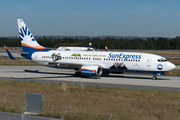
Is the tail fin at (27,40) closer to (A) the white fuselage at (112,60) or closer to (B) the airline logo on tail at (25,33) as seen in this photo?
(B) the airline logo on tail at (25,33)

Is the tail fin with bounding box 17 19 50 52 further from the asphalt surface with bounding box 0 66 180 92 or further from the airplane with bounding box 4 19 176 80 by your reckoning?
the asphalt surface with bounding box 0 66 180 92

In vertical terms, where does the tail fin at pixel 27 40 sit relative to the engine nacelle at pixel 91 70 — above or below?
above

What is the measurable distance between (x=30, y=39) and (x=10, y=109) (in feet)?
109

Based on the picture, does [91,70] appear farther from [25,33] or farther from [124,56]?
[25,33]

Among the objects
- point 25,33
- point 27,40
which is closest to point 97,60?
point 27,40

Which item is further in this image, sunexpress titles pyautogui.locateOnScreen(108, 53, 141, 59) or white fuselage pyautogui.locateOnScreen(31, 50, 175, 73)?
sunexpress titles pyautogui.locateOnScreen(108, 53, 141, 59)

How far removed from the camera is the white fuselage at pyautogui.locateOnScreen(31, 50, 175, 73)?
39.2 metres

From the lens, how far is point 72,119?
15.2 meters

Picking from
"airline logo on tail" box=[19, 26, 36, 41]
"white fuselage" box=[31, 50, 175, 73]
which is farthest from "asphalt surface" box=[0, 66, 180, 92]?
"airline logo on tail" box=[19, 26, 36, 41]

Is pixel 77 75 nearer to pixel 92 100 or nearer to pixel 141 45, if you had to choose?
pixel 92 100

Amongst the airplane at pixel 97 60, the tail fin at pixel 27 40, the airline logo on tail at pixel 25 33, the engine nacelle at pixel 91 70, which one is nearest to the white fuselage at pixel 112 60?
the airplane at pixel 97 60

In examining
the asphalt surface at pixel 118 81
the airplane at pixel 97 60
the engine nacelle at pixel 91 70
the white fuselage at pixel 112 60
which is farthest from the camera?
the engine nacelle at pixel 91 70

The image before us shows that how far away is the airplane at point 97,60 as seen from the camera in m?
39.4

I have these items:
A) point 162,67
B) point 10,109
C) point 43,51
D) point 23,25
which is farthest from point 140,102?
point 23,25
